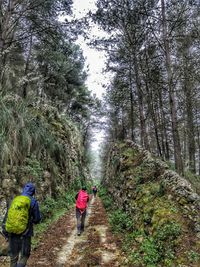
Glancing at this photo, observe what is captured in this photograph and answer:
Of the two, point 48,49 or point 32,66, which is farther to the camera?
point 32,66

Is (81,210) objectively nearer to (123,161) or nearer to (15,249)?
(15,249)

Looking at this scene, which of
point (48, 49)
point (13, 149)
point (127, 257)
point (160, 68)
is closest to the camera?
point (127, 257)

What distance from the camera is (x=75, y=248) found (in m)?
6.86

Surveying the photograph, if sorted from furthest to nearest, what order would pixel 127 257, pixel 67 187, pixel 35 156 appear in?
pixel 67 187 < pixel 35 156 < pixel 127 257

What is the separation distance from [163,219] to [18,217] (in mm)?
3779

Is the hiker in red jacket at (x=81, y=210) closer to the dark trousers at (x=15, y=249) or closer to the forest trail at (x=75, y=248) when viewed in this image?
the forest trail at (x=75, y=248)

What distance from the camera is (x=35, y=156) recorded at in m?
10.5

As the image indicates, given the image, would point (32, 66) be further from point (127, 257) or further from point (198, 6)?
point (127, 257)

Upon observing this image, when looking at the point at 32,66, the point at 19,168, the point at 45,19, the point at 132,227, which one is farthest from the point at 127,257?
the point at 32,66

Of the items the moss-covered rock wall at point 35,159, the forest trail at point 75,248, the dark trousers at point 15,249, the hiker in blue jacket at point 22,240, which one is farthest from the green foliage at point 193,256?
the moss-covered rock wall at point 35,159

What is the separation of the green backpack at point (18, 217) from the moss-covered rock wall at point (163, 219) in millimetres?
2737

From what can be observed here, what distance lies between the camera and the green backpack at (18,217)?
13.9 ft

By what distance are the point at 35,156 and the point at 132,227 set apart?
529cm

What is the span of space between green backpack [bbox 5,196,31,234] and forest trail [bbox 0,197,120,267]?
1757 millimetres
